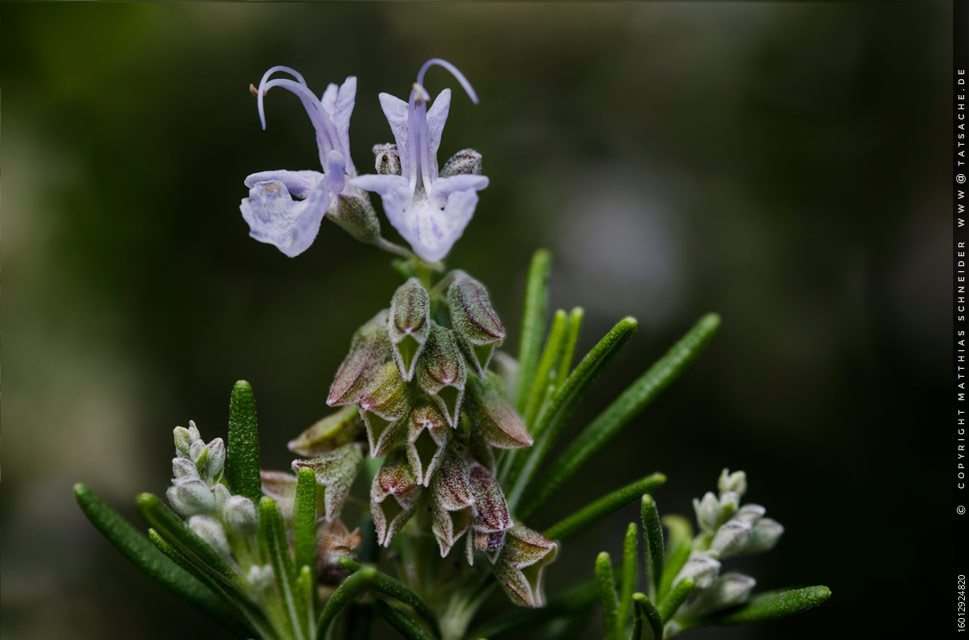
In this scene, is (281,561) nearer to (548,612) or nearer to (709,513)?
(548,612)

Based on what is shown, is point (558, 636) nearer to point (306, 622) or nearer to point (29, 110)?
point (306, 622)

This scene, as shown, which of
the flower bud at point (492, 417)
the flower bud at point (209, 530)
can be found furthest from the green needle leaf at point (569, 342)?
the flower bud at point (209, 530)

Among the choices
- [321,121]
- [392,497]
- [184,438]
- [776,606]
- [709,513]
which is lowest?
[776,606]

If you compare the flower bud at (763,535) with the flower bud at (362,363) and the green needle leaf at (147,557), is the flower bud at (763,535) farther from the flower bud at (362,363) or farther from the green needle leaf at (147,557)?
the green needle leaf at (147,557)

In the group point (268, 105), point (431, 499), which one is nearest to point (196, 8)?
point (268, 105)

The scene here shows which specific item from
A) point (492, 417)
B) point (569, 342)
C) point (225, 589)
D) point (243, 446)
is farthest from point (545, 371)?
point (225, 589)
